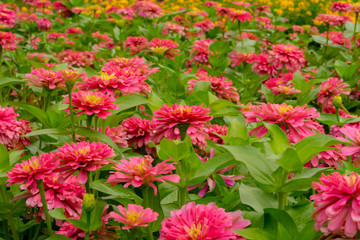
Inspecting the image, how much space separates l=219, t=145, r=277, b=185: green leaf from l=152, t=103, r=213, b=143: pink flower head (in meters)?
0.17

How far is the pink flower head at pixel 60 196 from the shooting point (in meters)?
1.06

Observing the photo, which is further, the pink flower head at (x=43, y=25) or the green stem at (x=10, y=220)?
the pink flower head at (x=43, y=25)

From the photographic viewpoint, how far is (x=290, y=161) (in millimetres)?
899

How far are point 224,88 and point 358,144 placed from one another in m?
0.77

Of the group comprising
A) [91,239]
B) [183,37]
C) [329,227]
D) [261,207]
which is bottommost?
[183,37]

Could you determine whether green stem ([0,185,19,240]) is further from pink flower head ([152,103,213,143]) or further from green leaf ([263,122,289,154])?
green leaf ([263,122,289,154])

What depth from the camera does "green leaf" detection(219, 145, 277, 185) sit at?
0.96m

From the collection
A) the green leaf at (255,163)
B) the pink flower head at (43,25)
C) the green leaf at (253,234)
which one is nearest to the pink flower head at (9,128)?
the green leaf at (255,163)

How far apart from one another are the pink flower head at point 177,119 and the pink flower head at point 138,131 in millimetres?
183

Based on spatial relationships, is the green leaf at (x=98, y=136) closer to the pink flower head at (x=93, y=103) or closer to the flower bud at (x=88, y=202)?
the pink flower head at (x=93, y=103)

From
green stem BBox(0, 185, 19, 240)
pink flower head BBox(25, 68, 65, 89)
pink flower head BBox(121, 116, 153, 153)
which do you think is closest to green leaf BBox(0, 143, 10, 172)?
green stem BBox(0, 185, 19, 240)

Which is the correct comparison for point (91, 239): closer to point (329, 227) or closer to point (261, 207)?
point (261, 207)

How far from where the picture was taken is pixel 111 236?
1.05 m

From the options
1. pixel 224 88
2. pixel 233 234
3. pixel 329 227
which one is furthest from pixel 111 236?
pixel 224 88
